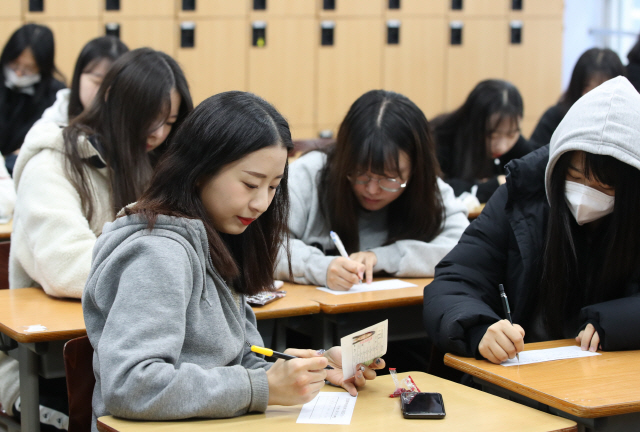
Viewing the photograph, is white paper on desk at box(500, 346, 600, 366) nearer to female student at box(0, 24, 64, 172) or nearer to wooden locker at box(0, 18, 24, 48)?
female student at box(0, 24, 64, 172)

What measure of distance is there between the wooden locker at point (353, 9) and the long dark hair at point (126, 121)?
4815 mm

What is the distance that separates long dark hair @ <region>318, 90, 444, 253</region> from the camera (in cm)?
249

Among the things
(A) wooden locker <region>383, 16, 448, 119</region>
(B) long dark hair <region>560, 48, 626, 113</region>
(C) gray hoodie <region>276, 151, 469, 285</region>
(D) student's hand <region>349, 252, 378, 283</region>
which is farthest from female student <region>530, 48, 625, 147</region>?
(A) wooden locker <region>383, 16, 448, 119</region>

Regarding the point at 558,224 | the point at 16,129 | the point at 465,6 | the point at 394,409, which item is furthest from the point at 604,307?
the point at 465,6

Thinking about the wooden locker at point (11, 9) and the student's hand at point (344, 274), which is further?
the wooden locker at point (11, 9)

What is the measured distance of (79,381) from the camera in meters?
1.52

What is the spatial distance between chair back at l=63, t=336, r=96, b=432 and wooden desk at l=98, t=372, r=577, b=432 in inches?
10.0

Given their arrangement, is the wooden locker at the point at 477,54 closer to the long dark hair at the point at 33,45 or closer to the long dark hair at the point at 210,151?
the long dark hair at the point at 33,45

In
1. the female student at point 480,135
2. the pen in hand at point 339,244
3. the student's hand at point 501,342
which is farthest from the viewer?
the female student at point 480,135

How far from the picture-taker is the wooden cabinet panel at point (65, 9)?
668 centimetres

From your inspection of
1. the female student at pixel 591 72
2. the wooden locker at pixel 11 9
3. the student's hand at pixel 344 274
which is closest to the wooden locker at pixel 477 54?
the female student at pixel 591 72

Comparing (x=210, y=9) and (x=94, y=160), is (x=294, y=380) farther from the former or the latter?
(x=210, y=9)

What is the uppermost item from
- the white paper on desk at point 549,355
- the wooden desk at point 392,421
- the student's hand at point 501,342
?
the student's hand at point 501,342

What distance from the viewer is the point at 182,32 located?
688 cm
